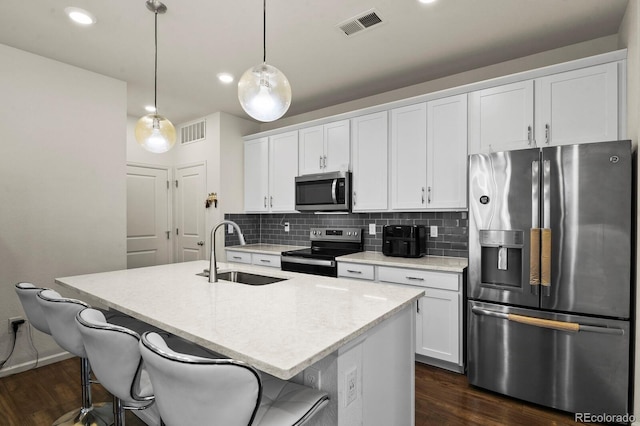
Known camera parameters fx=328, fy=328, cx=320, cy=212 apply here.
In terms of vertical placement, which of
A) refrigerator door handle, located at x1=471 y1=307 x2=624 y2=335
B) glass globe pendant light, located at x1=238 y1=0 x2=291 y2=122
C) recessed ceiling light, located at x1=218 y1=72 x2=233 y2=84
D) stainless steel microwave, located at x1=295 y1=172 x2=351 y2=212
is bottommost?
refrigerator door handle, located at x1=471 y1=307 x2=624 y2=335

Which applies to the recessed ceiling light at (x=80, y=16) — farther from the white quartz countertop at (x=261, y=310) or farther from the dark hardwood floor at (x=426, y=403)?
the dark hardwood floor at (x=426, y=403)

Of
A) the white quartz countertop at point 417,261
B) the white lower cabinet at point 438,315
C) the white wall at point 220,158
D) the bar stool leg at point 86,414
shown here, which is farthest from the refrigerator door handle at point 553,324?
the white wall at point 220,158

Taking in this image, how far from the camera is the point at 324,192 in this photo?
3758 millimetres

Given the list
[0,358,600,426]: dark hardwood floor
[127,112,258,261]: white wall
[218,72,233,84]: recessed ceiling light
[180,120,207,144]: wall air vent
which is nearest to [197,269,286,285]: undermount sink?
[0,358,600,426]: dark hardwood floor

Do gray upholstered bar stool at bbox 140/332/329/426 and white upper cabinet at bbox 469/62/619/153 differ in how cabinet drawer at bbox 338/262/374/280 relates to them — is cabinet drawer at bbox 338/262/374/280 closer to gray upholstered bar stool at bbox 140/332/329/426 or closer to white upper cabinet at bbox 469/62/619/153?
white upper cabinet at bbox 469/62/619/153

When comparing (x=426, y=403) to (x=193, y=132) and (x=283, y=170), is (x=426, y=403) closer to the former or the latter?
(x=283, y=170)

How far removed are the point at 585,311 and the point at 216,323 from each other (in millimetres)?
2263

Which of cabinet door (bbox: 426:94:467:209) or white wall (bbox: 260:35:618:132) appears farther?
cabinet door (bbox: 426:94:467:209)

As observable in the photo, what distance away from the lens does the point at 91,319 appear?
132cm

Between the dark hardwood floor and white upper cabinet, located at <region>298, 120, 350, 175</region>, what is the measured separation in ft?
7.49

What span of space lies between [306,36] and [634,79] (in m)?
2.23

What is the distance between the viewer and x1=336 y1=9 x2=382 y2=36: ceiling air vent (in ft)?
7.70

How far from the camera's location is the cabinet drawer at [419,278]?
272 cm

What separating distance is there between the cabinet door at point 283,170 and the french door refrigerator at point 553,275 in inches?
88.5
